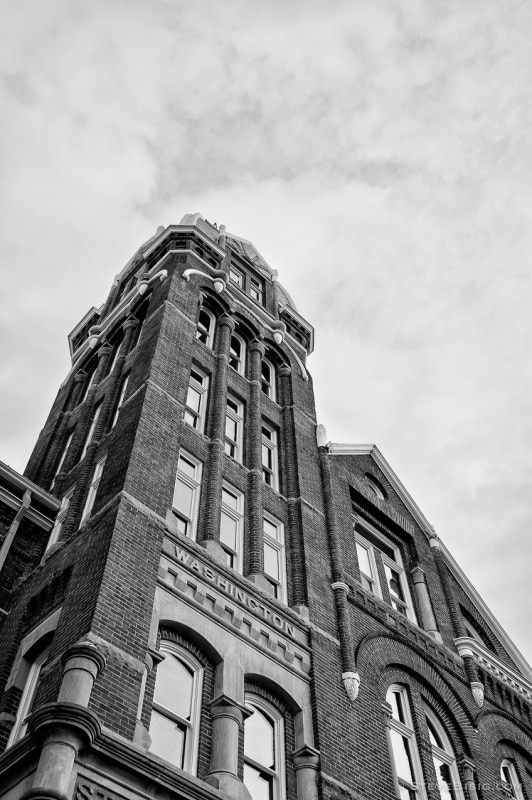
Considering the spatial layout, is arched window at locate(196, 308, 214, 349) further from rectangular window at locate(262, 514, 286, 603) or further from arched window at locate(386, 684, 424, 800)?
arched window at locate(386, 684, 424, 800)

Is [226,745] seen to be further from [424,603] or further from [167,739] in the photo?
[424,603]

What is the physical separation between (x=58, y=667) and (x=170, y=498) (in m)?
5.21

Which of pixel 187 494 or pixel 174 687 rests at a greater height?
pixel 187 494

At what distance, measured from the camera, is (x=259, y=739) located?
15.5 meters

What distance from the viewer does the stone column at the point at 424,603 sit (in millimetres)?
23656

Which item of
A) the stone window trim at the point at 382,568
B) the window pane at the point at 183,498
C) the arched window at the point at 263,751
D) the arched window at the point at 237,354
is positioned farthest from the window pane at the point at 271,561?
the arched window at the point at 237,354

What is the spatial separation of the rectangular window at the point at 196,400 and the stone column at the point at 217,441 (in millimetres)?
250

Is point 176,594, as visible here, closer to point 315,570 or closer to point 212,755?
point 212,755

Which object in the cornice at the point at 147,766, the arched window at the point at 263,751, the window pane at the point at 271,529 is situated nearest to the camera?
the cornice at the point at 147,766

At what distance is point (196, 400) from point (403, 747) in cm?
1028

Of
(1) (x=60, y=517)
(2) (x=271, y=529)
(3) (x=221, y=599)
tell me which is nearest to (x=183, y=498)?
(2) (x=271, y=529)

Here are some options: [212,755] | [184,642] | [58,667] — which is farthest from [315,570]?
[58,667]

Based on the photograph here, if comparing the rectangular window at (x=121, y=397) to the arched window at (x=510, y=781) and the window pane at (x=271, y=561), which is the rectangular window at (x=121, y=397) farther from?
the arched window at (x=510, y=781)

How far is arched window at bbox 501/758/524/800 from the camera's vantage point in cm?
2057
